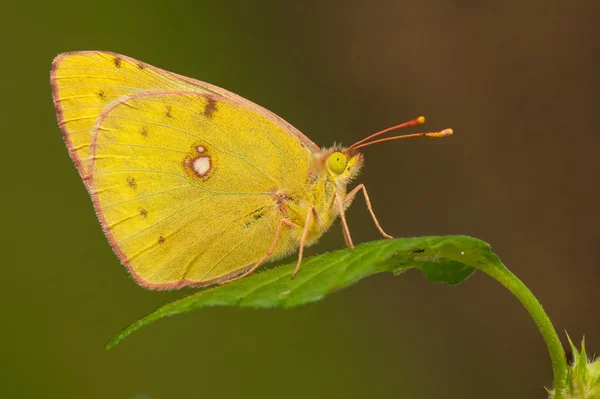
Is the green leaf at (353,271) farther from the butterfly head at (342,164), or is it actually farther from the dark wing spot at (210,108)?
the dark wing spot at (210,108)

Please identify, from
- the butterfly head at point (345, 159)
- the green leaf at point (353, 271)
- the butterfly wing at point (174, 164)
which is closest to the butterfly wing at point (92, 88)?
the butterfly wing at point (174, 164)

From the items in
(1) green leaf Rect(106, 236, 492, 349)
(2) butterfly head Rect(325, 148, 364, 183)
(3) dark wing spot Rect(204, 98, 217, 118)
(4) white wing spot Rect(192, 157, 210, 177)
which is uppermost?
(3) dark wing spot Rect(204, 98, 217, 118)

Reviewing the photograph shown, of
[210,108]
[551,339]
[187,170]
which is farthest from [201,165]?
[551,339]

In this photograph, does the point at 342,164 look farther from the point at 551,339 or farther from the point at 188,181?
the point at 551,339

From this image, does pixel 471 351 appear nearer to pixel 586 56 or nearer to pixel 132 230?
pixel 586 56

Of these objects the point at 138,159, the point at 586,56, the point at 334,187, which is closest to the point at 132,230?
the point at 138,159

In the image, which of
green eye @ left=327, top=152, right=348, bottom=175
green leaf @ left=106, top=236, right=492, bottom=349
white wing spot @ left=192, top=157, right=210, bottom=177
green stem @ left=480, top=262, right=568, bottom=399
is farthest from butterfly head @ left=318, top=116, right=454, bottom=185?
green stem @ left=480, top=262, right=568, bottom=399

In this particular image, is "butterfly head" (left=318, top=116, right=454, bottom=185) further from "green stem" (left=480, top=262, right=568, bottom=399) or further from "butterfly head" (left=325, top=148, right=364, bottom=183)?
"green stem" (left=480, top=262, right=568, bottom=399)
